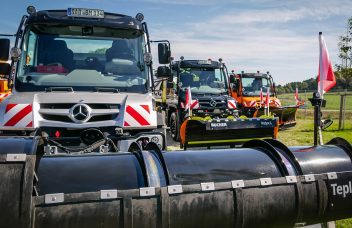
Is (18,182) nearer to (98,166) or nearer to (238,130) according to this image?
(98,166)

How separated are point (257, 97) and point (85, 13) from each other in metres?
13.4

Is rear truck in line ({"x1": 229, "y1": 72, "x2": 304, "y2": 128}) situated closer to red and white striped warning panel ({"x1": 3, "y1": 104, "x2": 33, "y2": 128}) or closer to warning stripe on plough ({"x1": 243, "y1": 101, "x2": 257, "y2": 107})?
warning stripe on plough ({"x1": 243, "y1": 101, "x2": 257, "y2": 107})

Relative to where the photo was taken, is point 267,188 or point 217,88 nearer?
point 267,188

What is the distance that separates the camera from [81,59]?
208 inches

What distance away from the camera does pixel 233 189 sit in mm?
2500

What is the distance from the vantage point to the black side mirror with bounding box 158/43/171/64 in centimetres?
604

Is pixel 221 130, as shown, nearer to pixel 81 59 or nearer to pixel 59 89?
pixel 81 59

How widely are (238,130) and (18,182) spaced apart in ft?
23.2

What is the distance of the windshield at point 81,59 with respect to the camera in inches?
196

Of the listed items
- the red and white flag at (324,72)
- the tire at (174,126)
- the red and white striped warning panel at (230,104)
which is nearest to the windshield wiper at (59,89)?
the red and white flag at (324,72)

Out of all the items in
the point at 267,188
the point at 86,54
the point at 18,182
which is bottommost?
the point at 267,188

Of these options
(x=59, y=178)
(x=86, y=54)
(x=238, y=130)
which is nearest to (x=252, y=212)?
(x=59, y=178)

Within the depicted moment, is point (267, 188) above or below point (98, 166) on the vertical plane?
below

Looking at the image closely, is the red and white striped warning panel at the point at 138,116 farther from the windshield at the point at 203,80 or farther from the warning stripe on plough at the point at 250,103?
the warning stripe on plough at the point at 250,103
